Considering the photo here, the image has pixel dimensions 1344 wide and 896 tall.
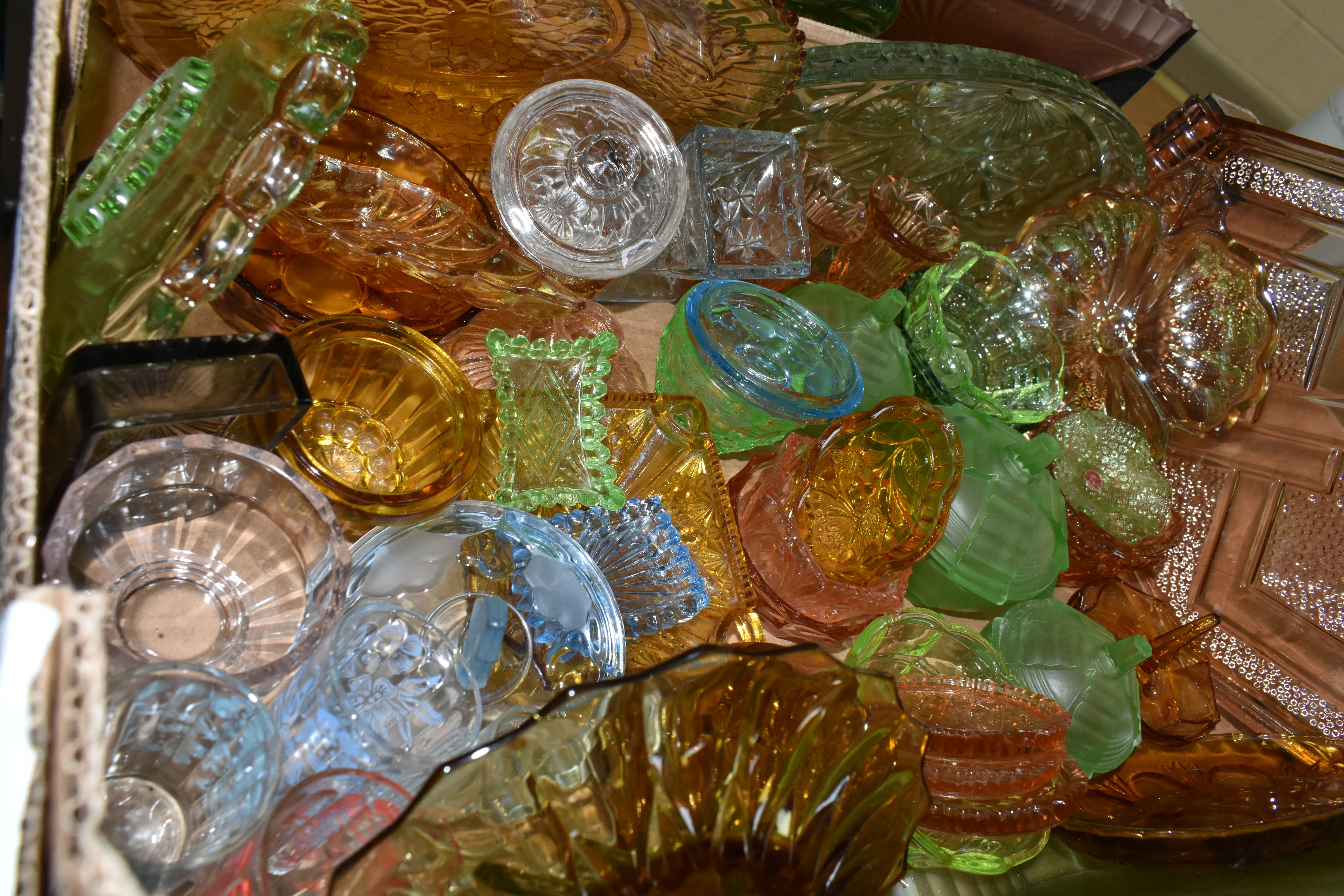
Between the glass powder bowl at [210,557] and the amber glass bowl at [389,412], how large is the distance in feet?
0.21

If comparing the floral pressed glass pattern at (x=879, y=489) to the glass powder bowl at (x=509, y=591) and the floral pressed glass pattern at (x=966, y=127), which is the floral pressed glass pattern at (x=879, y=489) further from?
the floral pressed glass pattern at (x=966, y=127)

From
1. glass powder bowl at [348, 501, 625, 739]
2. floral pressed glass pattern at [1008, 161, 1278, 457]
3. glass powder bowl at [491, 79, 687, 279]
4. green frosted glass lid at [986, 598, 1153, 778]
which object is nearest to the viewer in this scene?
glass powder bowl at [348, 501, 625, 739]

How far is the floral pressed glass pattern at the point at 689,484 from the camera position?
717 millimetres

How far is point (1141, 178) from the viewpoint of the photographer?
1124mm

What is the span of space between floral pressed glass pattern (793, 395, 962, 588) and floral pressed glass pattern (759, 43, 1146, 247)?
345 millimetres

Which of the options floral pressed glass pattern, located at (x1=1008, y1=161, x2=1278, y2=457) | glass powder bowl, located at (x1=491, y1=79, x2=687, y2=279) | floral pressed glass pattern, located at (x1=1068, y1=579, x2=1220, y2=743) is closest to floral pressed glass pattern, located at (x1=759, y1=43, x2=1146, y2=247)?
floral pressed glass pattern, located at (x1=1008, y1=161, x2=1278, y2=457)

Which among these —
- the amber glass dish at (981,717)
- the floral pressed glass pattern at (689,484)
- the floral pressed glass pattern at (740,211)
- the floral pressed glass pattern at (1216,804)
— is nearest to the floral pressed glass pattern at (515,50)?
the floral pressed glass pattern at (740,211)

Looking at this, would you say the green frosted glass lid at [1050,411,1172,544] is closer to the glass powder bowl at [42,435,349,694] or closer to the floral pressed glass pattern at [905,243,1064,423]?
the floral pressed glass pattern at [905,243,1064,423]

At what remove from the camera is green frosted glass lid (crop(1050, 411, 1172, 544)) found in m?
0.97

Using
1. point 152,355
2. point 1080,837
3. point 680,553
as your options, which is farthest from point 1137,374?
point 152,355

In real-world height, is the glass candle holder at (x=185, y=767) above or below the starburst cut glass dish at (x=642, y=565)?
below

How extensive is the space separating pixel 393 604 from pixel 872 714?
0.30 metres

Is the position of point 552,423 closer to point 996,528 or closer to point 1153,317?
point 996,528

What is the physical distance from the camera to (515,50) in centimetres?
74
